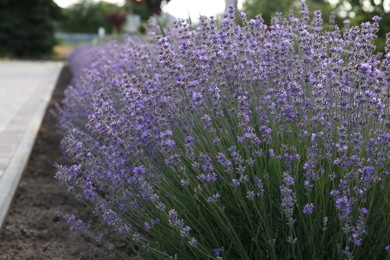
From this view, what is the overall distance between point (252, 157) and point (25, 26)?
21353 mm

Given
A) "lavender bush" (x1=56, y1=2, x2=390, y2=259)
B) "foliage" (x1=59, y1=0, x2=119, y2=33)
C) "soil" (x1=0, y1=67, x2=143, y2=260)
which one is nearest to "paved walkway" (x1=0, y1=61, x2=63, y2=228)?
"soil" (x1=0, y1=67, x2=143, y2=260)

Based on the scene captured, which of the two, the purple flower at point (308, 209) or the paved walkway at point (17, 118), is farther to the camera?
the paved walkway at point (17, 118)

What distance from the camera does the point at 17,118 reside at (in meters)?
7.85

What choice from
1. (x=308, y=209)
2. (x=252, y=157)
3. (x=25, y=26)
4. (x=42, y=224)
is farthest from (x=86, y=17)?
(x=308, y=209)

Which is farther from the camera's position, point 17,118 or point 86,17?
point 86,17

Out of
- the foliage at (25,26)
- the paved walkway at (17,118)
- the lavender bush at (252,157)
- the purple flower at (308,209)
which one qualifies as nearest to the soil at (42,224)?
the paved walkway at (17,118)

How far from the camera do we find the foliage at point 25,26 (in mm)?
22500

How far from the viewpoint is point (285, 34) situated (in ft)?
10.5

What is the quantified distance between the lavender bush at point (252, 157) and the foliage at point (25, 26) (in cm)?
2050

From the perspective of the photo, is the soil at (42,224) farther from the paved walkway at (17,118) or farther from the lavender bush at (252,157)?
the lavender bush at (252,157)

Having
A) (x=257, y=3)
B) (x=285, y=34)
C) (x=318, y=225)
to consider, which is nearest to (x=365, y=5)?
(x=257, y=3)

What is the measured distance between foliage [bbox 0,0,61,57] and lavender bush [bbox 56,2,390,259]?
20.5 meters

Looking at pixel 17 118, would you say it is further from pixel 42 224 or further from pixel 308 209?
pixel 308 209

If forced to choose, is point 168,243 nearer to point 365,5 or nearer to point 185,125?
point 185,125
